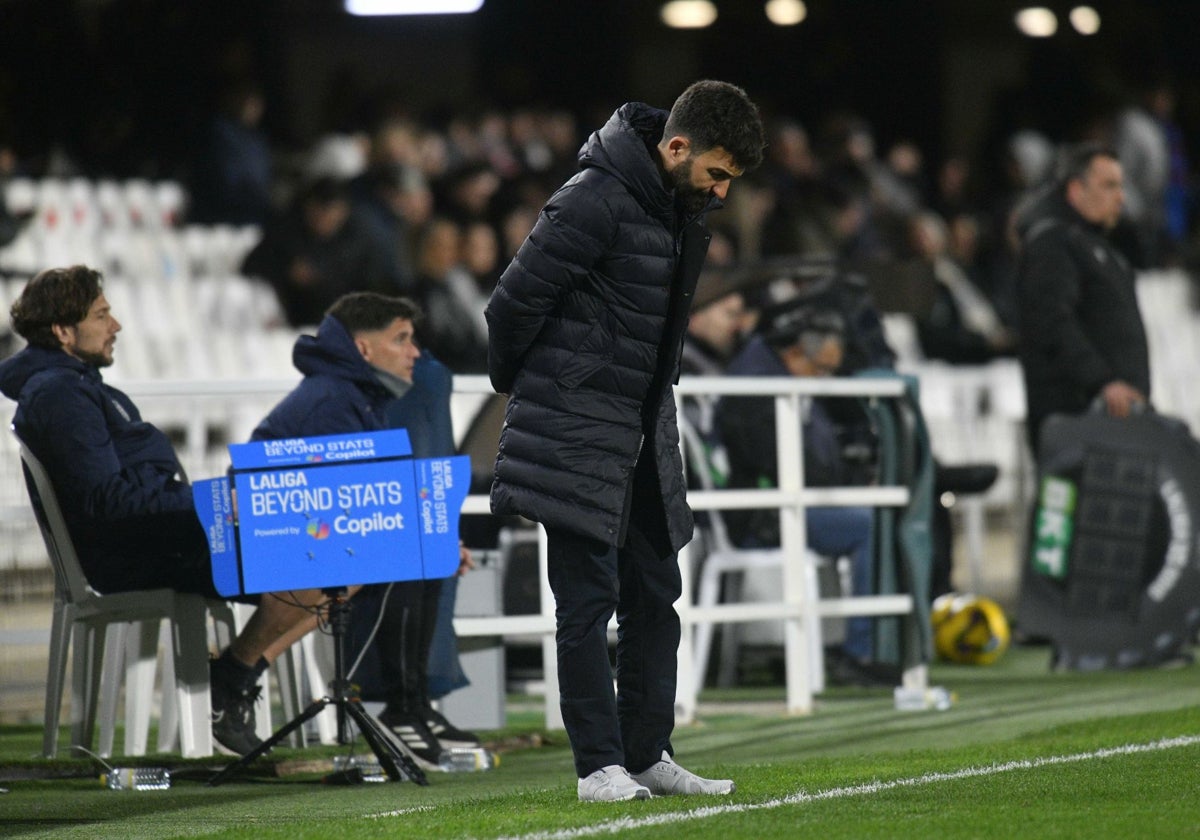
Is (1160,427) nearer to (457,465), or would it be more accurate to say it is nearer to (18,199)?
(457,465)

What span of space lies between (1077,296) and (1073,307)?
64 millimetres

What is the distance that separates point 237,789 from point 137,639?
4.21 feet

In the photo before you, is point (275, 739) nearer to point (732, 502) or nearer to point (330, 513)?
point (330, 513)

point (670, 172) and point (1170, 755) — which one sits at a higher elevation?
point (670, 172)

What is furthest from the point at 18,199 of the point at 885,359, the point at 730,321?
the point at 885,359

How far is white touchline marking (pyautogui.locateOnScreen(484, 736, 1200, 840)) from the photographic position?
15.8ft

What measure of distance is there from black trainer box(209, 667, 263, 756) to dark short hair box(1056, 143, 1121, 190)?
16.5 ft

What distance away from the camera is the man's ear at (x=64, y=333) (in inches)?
280

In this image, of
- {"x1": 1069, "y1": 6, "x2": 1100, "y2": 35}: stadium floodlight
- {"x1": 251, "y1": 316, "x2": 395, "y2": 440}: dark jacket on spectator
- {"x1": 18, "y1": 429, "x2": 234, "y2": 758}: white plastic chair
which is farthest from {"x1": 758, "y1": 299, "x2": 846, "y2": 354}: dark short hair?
{"x1": 1069, "y1": 6, "x2": 1100, "y2": 35}: stadium floodlight

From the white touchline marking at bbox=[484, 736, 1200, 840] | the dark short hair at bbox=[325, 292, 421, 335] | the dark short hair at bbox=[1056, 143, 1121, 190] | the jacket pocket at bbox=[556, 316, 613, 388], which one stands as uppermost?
the dark short hair at bbox=[1056, 143, 1121, 190]

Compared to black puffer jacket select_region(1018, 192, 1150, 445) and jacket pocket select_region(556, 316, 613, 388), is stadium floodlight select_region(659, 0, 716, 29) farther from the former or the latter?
jacket pocket select_region(556, 316, 613, 388)

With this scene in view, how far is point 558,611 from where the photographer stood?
5379 mm

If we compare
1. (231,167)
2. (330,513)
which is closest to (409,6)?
(231,167)

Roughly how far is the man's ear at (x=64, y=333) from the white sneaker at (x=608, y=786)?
261cm
